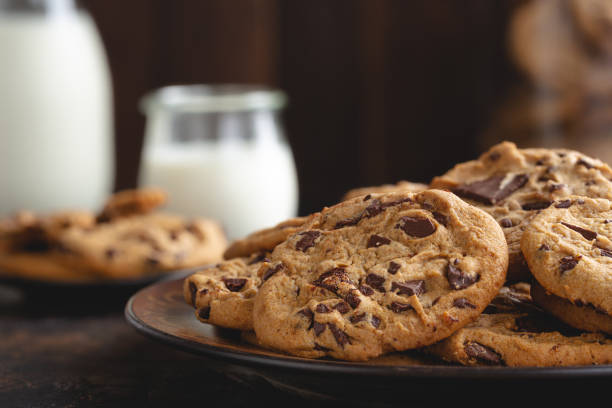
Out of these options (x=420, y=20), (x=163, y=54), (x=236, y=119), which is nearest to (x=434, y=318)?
(x=236, y=119)

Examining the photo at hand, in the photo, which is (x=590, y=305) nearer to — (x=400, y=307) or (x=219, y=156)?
(x=400, y=307)

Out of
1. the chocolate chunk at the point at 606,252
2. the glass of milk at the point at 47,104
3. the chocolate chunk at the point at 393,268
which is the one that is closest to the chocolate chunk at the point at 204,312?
the chocolate chunk at the point at 393,268

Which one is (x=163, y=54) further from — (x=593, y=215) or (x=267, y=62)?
(x=593, y=215)

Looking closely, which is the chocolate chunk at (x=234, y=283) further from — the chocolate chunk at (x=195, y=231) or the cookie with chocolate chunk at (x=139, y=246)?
the chocolate chunk at (x=195, y=231)

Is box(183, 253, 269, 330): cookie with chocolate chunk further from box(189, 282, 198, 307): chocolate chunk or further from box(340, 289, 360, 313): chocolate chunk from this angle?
box(340, 289, 360, 313): chocolate chunk

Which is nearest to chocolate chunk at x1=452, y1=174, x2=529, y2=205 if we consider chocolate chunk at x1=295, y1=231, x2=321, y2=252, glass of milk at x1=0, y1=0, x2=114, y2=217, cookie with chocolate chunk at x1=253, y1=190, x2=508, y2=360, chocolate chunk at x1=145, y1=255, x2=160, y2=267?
cookie with chocolate chunk at x1=253, y1=190, x2=508, y2=360

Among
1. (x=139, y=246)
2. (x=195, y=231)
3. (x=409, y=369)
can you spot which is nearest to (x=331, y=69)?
(x=195, y=231)

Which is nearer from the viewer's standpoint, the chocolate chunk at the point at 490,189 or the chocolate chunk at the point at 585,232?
the chocolate chunk at the point at 585,232
